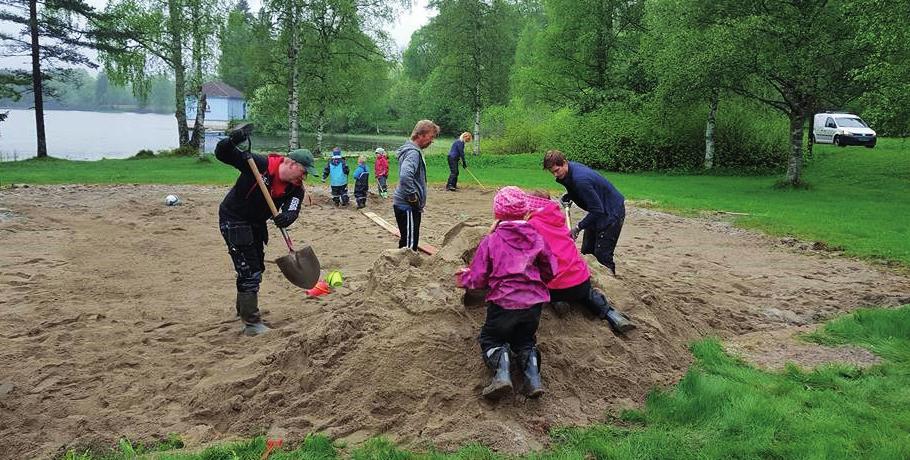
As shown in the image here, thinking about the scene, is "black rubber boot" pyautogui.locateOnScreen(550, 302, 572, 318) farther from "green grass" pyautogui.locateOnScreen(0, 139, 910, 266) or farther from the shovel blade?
"green grass" pyautogui.locateOnScreen(0, 139, 910, 266)

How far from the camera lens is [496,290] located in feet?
14.2

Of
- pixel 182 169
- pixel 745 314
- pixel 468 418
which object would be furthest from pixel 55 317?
pixel 182 169

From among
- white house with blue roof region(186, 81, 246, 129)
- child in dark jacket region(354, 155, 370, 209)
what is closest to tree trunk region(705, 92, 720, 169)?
child in dark jacket region(354, 155, 370, 209)

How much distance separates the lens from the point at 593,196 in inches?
250

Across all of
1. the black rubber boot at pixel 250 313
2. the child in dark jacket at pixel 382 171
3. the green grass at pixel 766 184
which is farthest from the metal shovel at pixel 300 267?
the child in dark jacket at pixel 382 171

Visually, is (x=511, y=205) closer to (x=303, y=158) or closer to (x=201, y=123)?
(x=303, y=158)

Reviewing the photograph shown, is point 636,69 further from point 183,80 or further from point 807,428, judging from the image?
point 807,428

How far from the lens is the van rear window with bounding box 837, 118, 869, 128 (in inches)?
1258

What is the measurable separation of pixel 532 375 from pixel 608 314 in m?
1.25

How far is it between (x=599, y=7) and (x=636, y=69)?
4191mm

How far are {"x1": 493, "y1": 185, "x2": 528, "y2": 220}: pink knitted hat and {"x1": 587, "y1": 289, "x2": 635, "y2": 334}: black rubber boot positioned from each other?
3.88 ft

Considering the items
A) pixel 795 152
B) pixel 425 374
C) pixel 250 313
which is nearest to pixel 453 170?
pixel 795 152

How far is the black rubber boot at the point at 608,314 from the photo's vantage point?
16.8ft

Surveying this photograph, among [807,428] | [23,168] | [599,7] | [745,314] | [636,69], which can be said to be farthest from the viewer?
[599,7]
